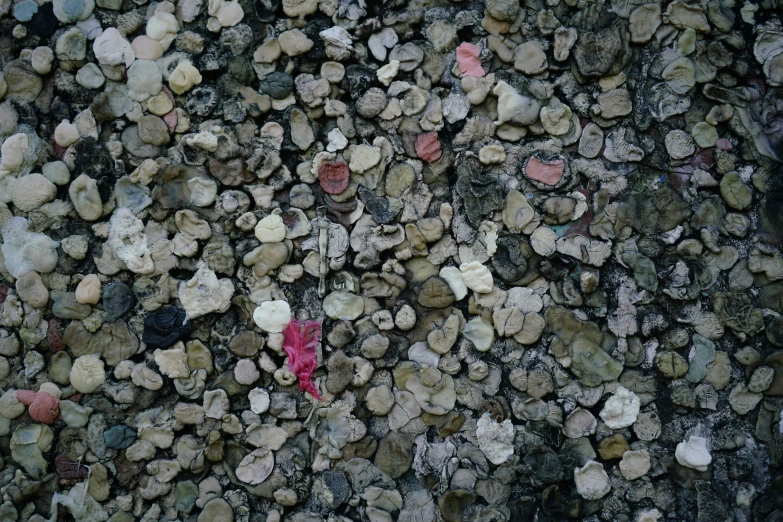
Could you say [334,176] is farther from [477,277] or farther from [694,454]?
[694,454]

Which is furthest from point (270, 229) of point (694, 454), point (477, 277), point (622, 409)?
point (694, 454)

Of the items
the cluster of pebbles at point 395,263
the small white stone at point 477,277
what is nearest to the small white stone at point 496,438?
the cluster of pebbles at point 395,263

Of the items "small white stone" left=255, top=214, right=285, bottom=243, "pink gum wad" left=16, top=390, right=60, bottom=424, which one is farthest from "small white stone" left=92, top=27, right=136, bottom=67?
"pink gum wad" left=16, top=390, right=60, bottom=424

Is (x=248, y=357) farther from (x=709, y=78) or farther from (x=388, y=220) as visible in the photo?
(x=709, y=78)

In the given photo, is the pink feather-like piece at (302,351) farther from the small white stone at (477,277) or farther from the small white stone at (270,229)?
the small white stone at (477,277)

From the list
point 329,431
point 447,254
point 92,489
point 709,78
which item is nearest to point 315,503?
point 329,431
